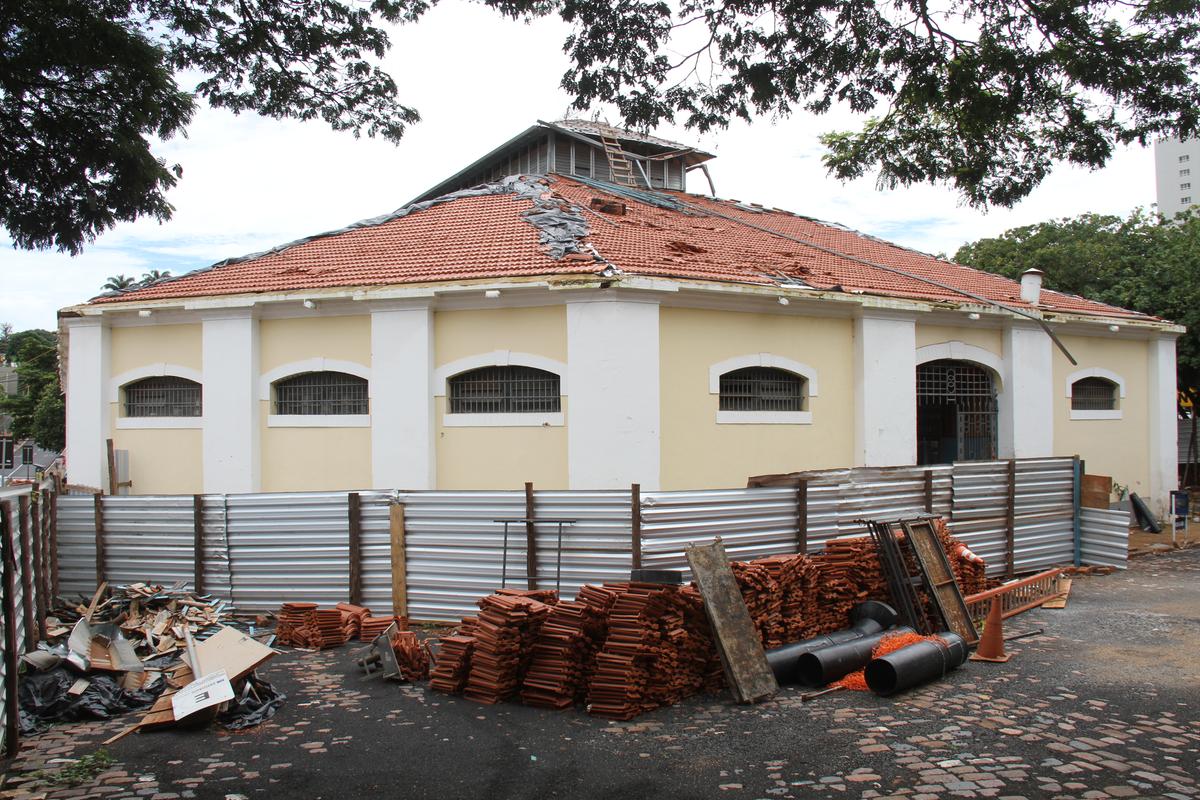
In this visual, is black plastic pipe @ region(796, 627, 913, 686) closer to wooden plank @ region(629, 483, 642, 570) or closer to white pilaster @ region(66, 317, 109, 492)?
wooden plank @ region(629, 483, 642, 570)

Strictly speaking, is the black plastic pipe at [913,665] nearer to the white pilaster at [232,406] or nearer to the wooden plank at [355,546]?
the wooden plank at [355,546]

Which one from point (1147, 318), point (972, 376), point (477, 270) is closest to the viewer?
point (477, 270)

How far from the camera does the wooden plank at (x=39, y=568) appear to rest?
9.43 meters

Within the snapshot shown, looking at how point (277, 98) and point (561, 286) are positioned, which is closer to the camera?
point (277, 98)

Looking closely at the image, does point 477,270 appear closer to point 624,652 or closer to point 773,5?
point 773,5

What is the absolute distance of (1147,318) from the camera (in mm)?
18922

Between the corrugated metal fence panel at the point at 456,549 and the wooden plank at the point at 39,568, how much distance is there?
12.8 feet

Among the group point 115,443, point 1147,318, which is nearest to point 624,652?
point 115,443

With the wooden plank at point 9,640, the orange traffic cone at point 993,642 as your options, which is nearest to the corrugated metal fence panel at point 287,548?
the wooden plank at point 9,640

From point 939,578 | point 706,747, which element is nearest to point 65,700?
point 706,747

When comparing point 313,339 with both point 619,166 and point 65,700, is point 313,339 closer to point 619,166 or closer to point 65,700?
point 65,700

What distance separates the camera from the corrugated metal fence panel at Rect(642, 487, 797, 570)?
9.70 metres

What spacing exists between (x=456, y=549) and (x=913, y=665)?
5243mm

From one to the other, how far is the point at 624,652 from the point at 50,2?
6837 millimetres
